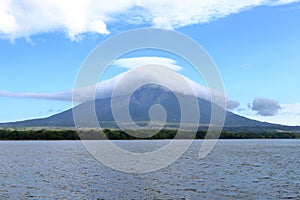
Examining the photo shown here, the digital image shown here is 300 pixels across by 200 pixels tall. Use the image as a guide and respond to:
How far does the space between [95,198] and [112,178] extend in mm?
11240

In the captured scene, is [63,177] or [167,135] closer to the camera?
[63,177]

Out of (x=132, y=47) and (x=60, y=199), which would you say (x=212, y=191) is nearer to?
(x=60, y=199)

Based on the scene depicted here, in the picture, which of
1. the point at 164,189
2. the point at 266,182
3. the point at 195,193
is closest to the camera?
the point at 195,193

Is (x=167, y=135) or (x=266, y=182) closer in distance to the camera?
(x=266, y=182)

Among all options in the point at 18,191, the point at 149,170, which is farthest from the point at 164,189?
A: the point at 149,170

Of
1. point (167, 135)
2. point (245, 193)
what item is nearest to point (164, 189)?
point (245, 193)

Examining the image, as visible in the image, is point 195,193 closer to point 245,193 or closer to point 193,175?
point 245,193

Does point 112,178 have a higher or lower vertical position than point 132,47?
lower

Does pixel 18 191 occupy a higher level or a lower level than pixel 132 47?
lower

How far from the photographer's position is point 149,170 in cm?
4944

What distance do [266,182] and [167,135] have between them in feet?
515

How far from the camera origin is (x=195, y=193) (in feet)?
105

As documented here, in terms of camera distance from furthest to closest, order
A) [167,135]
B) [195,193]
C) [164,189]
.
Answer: [167,135] < [164,189] < [195,193]

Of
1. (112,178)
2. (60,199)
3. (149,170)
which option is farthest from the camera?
(149,170)
